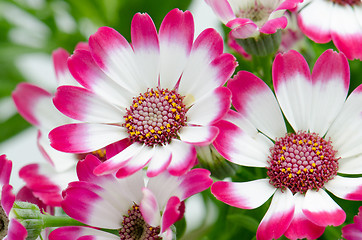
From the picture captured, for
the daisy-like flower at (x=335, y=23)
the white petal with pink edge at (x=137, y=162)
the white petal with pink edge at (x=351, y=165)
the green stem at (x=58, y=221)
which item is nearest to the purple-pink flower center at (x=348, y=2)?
the daisy-like flower at (x=335, y=23)

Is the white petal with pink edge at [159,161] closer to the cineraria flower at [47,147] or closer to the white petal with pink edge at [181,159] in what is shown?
the white petal with pink edge at [181,159]

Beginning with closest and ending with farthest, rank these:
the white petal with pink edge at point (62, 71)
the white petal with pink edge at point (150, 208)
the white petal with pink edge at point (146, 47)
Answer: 1. the white petal with pink edge at point (150, 208)
2. the white petal with pink edge at point (146, 47)
3. the white petal with pink edge at point (62, 71)

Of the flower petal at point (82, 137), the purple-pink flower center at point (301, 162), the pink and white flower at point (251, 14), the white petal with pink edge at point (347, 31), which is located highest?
the pink and white flower at point (251, 14)

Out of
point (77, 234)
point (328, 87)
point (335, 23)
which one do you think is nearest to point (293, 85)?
point (328, 87)

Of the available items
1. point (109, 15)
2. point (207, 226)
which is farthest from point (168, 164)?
point (109, 15)

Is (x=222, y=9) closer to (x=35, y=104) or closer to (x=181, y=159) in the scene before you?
(x=181, y=159)

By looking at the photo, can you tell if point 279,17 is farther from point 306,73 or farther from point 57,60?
point 57,60
